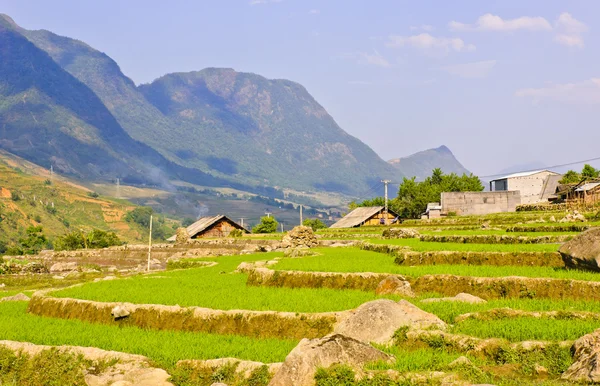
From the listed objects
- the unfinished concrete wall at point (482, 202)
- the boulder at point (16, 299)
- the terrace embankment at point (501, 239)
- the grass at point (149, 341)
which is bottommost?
the boulder at point (16, 299)

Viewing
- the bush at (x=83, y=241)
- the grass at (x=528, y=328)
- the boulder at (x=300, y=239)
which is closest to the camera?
the grass at (x=528, y=328)

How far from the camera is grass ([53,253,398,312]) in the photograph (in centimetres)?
2062

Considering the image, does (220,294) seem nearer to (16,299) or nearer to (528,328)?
(16,299)

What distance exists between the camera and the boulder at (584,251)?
2257 centimetres

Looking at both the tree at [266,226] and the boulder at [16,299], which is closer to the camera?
the boulder at [16,299]

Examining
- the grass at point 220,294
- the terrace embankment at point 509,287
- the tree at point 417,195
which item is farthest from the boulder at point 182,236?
the terrace embankment at point 509,287

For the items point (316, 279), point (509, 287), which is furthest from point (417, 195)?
point (509, 287)

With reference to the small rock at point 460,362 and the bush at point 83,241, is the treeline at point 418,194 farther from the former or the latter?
the small rock at point 460,362

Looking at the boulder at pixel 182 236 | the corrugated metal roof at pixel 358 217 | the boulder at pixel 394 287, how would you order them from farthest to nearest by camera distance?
the corrugated metal roof at pixel 358 217 < the boulder at pixel 182 236 < the boulder at pixel 394 287

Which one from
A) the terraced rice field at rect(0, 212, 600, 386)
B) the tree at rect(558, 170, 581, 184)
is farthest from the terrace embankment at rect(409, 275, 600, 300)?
the tree at rect(558, 170, 581, 184)

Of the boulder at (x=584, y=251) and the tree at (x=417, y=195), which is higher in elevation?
the tree at (x=417, y=195)

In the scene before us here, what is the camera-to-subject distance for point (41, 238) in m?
102

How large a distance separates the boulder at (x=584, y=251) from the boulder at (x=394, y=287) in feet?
20.2

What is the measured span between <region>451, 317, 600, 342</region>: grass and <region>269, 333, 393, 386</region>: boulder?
9.17 ft
